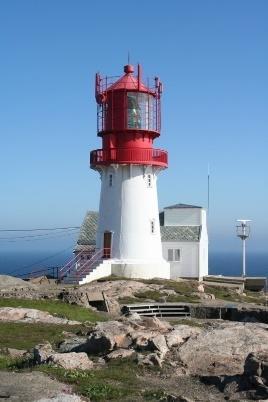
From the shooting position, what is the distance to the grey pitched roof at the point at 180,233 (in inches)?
1877

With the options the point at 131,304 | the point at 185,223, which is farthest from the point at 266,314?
the point at 185,223

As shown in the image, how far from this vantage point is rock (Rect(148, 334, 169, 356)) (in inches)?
622

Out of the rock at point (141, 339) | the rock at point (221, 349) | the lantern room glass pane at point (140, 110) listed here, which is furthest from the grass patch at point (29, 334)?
the lantern room glass pane at point (140, 110)

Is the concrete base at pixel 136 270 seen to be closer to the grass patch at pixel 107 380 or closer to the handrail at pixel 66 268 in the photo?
the handrail at pixel 66 268

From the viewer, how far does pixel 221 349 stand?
15.6 m

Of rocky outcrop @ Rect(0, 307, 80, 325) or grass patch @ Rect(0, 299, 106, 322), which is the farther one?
grass patch @ Rect(0, 299, 106, 322)

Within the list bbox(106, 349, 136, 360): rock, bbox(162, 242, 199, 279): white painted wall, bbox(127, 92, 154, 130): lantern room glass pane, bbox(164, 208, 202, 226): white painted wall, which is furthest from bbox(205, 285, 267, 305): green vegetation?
bbox(106, 349, 136, 360): rock

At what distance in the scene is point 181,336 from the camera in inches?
670

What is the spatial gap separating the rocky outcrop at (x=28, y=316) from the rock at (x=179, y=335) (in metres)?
7.52

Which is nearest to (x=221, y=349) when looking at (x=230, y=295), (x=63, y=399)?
(x=63, y=399)

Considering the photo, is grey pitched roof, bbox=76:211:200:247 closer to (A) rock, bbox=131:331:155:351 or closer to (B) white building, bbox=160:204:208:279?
(B) white building, bbox=160:204:208:279

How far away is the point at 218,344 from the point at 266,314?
50.7 ft

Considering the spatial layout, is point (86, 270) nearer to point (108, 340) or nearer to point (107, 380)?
point (108, 340)

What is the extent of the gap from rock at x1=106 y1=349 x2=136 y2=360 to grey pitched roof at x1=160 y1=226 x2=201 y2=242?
3178 cm
